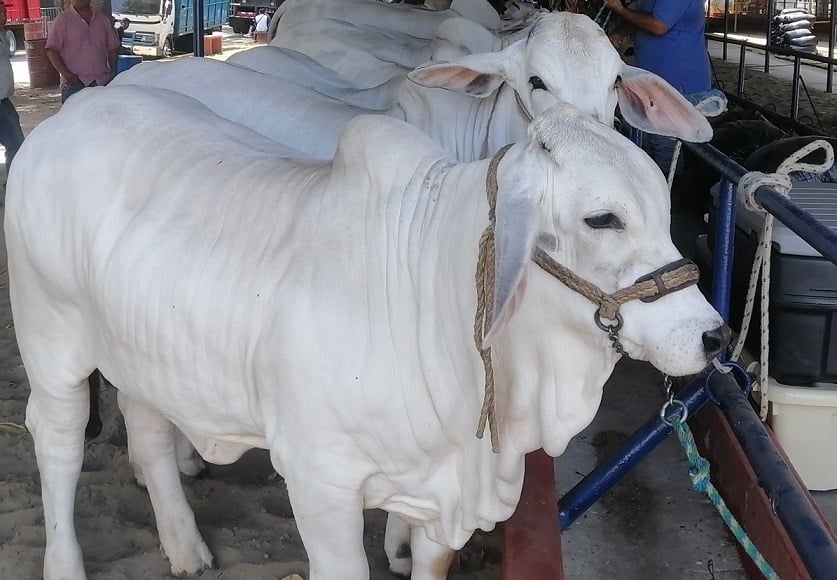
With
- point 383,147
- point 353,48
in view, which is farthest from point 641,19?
point 383,147

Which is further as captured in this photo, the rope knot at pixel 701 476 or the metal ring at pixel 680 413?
the metal ring at pixel 680 413

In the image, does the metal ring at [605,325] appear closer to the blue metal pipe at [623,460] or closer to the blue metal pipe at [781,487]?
the blue metal pipe at [781,487]

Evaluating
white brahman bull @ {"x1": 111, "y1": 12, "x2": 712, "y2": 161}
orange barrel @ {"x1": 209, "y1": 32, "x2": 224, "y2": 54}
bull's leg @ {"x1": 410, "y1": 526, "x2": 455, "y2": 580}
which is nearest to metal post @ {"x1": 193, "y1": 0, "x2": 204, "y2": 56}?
white brahman bull @ {"x1": 111, "y1": 12, "x2": 712, "y2": 161}

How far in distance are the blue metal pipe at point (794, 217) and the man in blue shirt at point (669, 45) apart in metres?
2.25

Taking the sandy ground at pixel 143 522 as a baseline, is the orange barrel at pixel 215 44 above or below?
below

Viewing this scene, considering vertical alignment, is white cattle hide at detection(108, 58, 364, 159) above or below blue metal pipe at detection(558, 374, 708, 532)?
above

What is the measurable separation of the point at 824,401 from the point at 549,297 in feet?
3.80

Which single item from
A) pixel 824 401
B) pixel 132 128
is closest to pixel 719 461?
pixel 824 401

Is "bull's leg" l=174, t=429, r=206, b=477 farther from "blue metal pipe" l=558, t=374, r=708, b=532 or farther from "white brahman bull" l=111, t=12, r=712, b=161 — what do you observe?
"blue metal pipe" l=558, t=374, r=708, b=532

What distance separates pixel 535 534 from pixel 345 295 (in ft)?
2.44

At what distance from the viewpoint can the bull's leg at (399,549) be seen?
272 centimetres

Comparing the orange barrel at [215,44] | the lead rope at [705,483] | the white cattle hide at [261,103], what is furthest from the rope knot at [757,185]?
the orange barrel at [215,44]

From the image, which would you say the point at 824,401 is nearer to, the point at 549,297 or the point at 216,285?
the point at 549,297

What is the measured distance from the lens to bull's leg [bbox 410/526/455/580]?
2.38 metres
